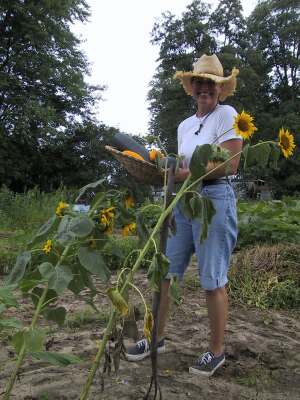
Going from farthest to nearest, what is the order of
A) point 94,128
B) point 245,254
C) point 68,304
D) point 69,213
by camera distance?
point 94,128 < point 245,254 < point 68,304 < point 69,213

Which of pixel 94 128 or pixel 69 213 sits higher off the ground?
pixel 94 128

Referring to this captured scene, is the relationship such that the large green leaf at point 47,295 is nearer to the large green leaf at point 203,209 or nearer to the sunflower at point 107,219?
the sunflower at point 107,219

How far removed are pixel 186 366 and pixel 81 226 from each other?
1362 millimetres

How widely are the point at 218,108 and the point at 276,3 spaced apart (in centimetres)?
3214

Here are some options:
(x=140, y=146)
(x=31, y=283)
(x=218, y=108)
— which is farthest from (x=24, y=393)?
(x=218, y=108)

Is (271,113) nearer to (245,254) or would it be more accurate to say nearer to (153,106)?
(153,106)

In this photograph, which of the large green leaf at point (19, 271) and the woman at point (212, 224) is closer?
the large green leaf at point (19, 271)

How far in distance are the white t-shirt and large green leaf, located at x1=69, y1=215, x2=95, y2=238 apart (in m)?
0.97

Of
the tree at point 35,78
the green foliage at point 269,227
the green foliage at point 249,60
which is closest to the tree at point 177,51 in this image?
the green foliage at point 249,60

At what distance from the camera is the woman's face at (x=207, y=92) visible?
239 centimetres

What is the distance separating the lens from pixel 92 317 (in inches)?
121

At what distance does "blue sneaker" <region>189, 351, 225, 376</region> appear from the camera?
7.46 feet

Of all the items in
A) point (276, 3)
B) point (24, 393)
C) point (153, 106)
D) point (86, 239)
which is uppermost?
point (276, 3)

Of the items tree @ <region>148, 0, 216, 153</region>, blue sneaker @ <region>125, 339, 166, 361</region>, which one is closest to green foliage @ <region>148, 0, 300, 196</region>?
tree @ <region>148, 0, 216, 153</region>
